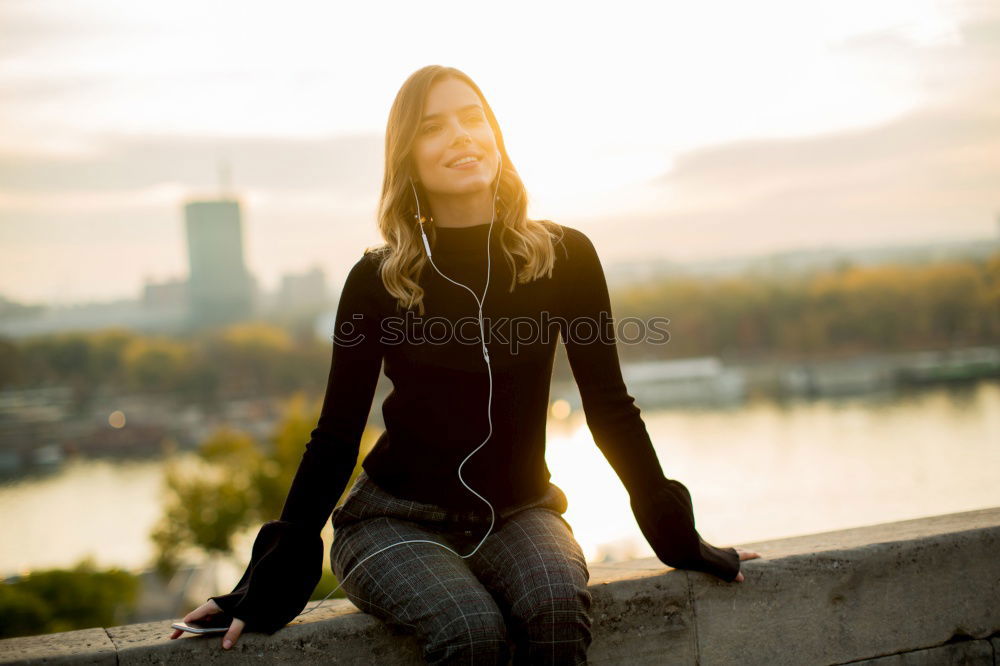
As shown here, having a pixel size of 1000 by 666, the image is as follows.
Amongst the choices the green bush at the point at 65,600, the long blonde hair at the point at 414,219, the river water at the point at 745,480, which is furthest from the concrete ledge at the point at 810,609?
the river water at the point at 745,480

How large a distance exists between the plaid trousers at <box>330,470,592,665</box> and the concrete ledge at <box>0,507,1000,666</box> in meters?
0.12

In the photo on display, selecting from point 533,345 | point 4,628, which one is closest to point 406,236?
point 533,345

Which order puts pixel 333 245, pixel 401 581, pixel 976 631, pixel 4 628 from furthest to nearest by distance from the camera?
pixel 333 245 → pixel 4 628 → pixel 976 631 → pixel 401 581

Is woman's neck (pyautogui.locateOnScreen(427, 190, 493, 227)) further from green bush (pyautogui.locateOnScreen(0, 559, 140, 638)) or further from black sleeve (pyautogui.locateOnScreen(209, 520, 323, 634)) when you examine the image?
green bush (pyautogui.locateOnScreen(0, 559, 140, 638))

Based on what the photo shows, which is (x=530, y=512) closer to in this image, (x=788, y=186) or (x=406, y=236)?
(x=406, y=236)

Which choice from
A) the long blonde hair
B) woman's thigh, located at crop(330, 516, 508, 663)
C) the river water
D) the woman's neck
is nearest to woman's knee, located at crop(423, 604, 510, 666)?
woman's thigh, located at crop(330, 516, 508, 663)

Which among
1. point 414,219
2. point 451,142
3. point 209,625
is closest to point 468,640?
point 209,625

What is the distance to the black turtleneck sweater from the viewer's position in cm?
176

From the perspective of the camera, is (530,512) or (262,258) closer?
(530,512)

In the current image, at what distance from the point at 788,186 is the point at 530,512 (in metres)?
87.7

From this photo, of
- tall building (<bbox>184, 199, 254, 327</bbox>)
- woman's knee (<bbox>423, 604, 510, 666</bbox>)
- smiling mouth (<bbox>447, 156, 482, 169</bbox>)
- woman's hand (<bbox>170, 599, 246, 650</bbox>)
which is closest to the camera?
woman's knee (<bbox>423, 604, 510, 666</bbox>)

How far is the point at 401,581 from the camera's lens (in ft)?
5.35

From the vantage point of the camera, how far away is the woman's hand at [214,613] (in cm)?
163

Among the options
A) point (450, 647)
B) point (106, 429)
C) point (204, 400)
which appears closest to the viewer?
point (450, 647)
